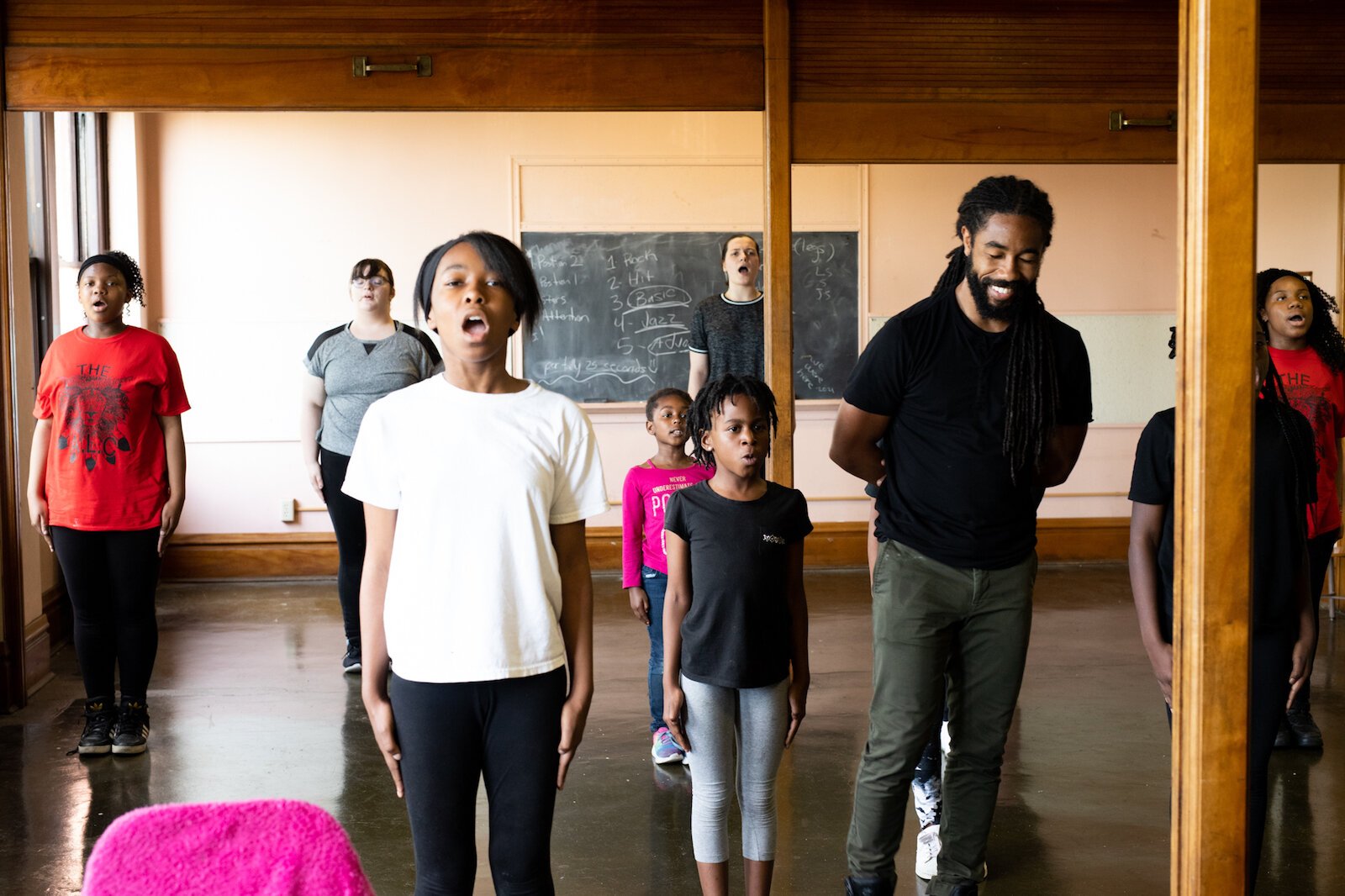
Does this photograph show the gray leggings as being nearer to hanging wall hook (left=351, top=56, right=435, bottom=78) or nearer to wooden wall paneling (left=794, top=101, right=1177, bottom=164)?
wooden wall paneling (left=794, top=101, right=1177, bottom=164)

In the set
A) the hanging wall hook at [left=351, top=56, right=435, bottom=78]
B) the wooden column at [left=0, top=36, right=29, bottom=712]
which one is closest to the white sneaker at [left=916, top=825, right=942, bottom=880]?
the hanging wall hook at [left=351, top=56, right=435, bottom=78]

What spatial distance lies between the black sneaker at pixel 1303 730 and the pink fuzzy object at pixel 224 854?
3.50m

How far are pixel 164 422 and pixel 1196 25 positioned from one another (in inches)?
127

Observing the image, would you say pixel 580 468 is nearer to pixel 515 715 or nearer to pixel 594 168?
pixel 515 715

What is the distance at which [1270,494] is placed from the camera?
2301 mm

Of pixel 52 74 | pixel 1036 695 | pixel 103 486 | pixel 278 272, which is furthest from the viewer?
pixel 278 272

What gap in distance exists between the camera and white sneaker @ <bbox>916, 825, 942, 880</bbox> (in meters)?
3.01

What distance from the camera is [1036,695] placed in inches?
183

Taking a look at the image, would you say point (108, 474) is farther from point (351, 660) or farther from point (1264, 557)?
point (1264, 557)

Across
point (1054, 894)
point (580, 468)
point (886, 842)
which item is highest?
point (580, 468)

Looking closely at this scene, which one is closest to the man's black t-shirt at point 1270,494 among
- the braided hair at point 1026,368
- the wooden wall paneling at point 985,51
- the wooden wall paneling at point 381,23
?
the braided hair at point 1026,368

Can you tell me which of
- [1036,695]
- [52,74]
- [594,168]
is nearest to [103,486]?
[52,74]

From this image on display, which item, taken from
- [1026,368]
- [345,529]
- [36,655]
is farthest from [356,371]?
[1026,368]

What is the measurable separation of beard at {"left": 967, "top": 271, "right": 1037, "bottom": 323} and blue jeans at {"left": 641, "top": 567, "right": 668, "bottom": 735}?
1.44m
